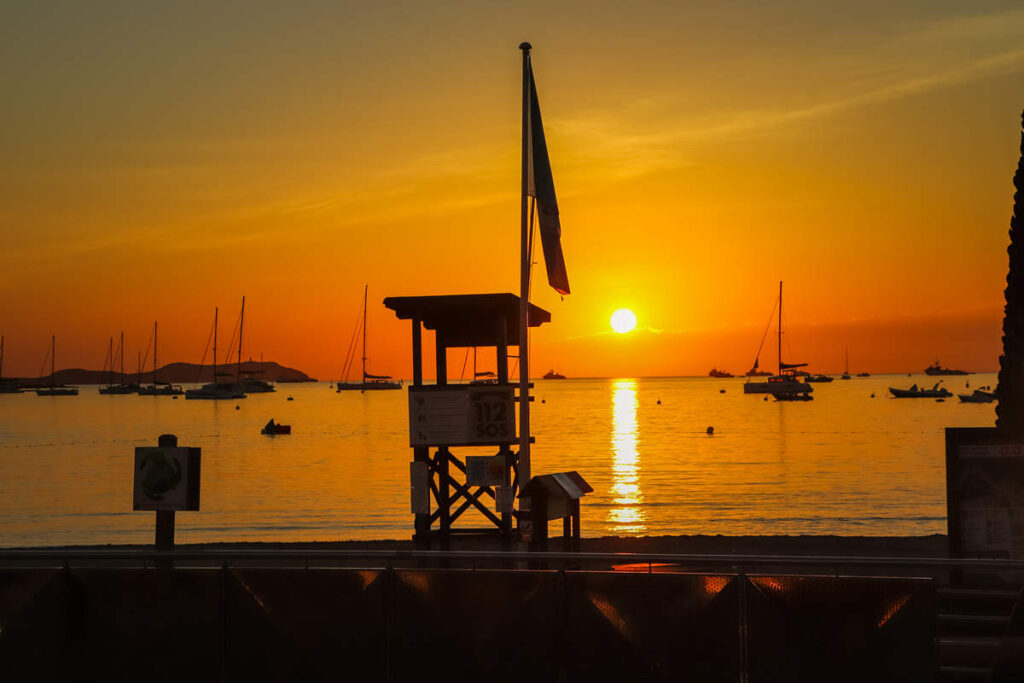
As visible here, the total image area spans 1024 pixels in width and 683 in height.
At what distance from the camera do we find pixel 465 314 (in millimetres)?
21672

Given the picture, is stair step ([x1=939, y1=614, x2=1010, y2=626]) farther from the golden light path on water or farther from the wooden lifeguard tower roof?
the golden light path on water

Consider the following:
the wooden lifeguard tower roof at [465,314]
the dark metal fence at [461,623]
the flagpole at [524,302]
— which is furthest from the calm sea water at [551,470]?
the dark metal fence at [461,623]

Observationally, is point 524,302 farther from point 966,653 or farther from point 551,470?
point 551,470

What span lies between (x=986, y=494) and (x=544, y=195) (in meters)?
9.60

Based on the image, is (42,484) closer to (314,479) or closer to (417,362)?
(314,479)

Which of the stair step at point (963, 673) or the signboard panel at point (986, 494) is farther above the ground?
the signboard panel at point (986, 494)

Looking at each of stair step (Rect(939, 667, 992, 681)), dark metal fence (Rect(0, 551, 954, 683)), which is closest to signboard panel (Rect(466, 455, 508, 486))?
dark metal fence (Rect(0, 551, 954, 683))

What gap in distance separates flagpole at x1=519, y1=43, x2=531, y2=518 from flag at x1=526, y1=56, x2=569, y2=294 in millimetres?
84

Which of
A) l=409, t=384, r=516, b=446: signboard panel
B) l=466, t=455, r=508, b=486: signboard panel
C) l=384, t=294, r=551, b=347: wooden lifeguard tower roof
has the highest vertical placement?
l=384, t=294, r=551, b=347: wooden lifeguard tower roof

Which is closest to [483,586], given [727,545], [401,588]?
[401,588]

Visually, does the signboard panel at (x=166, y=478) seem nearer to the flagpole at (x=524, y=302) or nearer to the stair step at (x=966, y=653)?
the flagpole at (x=524, y=302)

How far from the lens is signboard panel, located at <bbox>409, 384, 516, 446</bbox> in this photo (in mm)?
20938

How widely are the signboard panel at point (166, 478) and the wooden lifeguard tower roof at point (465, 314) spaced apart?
8.47 meters

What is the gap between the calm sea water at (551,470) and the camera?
1804 inches
